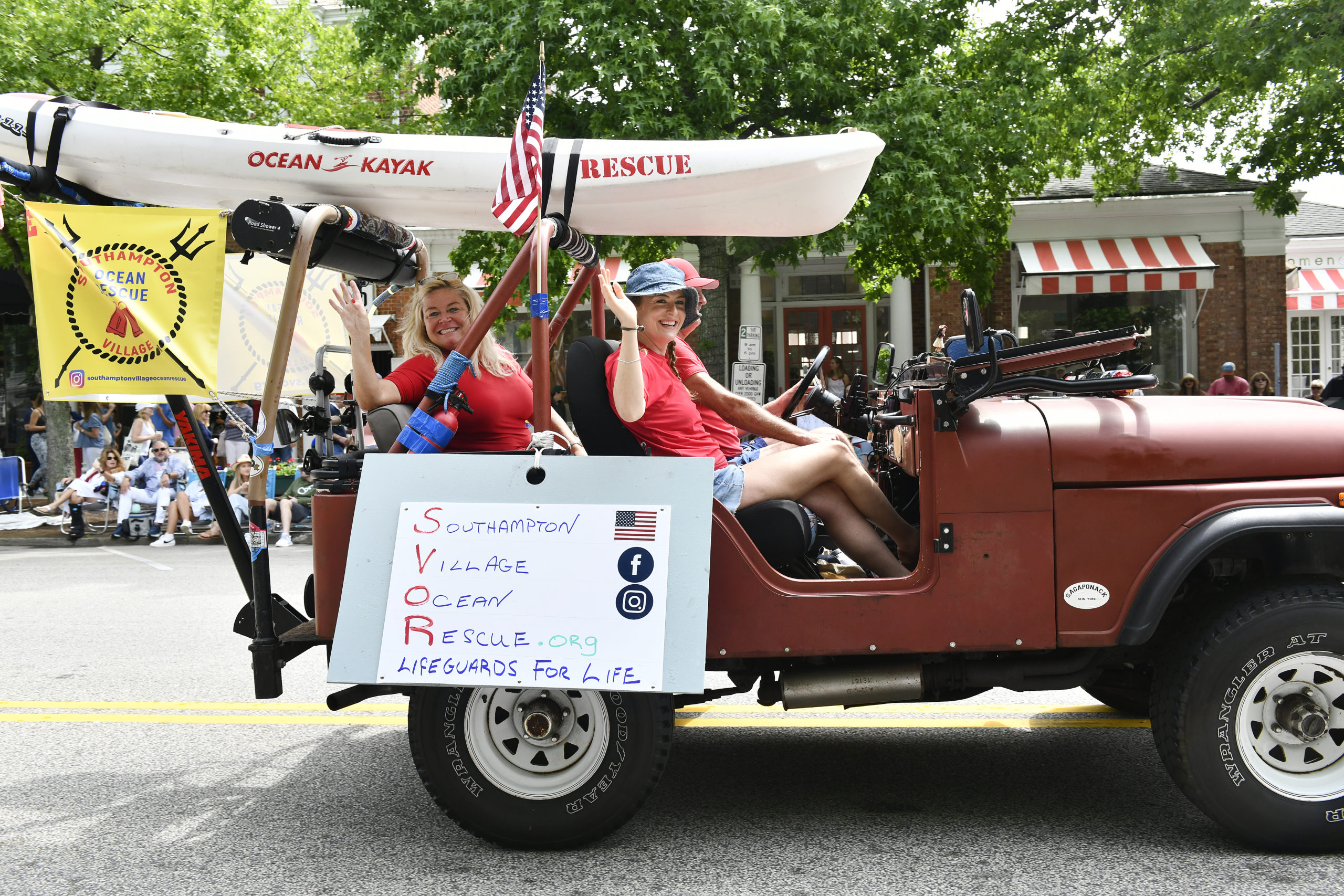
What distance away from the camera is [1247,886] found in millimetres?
3016

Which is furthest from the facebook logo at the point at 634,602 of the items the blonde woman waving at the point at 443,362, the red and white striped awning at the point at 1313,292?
the red and white striped awning at the point at 1313,292

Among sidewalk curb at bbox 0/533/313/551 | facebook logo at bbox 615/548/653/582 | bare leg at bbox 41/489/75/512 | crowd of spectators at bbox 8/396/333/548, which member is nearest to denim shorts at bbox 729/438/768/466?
facebook logo at bbox 615/548/653/582

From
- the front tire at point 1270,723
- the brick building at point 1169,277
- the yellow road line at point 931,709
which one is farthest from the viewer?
the brick building at point 1169,277

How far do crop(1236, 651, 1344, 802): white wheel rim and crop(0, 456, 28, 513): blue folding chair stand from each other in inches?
644

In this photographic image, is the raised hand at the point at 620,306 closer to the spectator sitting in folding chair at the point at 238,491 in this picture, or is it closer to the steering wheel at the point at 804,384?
the steering wheel at the point at 804,384

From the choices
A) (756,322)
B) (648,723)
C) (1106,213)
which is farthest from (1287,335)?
(648,723)

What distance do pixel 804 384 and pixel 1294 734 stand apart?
2.44 meters

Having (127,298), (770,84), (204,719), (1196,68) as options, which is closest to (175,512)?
(204,719)

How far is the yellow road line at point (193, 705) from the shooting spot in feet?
17.4

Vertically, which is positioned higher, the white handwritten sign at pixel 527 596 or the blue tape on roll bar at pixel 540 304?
the blue tape on roll bar at pixel 540 304

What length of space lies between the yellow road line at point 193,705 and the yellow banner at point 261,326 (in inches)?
63.4

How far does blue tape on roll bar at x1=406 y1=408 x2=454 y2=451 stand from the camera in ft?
11.5

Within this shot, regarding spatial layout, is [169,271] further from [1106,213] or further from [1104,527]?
[1106,213]

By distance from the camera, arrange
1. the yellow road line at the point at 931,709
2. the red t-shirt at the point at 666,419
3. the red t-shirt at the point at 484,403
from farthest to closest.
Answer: the yellow road line at the point at 931,709, the red t-shirt at the point at 484,403, the red t-shirt at the point at 666,419
